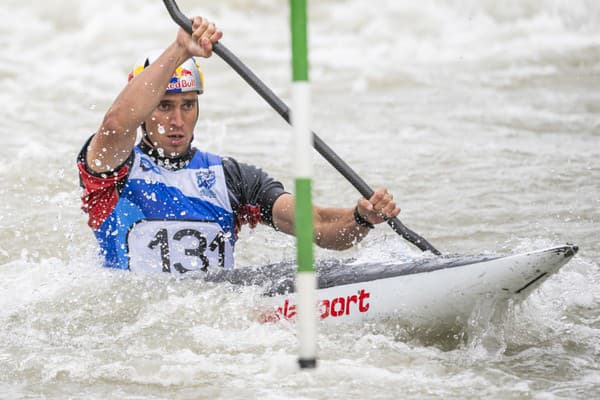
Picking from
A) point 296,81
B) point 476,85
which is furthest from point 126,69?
point 296,81

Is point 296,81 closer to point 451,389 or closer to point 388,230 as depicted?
point 451,389

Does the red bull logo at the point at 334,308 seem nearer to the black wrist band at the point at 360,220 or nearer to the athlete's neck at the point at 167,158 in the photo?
the black wrist band at the point at 360,220

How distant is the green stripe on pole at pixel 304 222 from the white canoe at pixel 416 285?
1.67m

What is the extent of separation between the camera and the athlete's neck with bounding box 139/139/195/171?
17.3ft

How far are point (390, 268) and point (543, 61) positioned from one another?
11463 mm

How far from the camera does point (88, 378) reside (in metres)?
4.45

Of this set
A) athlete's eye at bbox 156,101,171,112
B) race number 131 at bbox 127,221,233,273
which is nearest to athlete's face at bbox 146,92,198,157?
athlete's eye at bbox 156,101,171,112

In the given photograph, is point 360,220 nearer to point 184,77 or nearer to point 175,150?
point 175,150

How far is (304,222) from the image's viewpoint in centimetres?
313

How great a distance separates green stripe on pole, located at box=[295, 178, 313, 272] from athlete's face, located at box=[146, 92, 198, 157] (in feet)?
7.11

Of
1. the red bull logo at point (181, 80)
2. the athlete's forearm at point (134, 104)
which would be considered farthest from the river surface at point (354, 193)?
the red bull logo at point (181, 80)

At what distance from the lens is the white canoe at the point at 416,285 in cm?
457

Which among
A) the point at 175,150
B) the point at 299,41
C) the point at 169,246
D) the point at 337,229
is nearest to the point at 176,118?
the point at 175,150

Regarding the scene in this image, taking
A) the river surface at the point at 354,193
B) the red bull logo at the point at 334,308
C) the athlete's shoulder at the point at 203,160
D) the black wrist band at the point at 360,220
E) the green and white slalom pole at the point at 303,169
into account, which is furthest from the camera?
the athlete's shoulder at the point at 203,160
